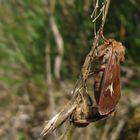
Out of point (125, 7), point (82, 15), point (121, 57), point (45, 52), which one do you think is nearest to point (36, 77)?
point (45, 52)

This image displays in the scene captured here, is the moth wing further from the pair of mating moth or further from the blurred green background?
the blurred green background

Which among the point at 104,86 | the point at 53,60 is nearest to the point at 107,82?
the point at 104,86

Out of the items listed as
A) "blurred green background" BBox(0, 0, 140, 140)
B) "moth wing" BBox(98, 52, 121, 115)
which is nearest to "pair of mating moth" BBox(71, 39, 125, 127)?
"moth wing" BBox(98, 52, 121, 115)

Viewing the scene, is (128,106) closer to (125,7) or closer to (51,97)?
(51,97)

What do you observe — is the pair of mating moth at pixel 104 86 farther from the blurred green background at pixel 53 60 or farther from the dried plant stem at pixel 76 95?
the blurred green background at pixel 53 60

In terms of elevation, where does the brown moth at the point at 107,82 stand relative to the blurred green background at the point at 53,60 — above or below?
above

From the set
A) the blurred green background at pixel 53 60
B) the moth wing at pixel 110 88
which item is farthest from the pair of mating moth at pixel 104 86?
the blurred green background at pixel 53 60

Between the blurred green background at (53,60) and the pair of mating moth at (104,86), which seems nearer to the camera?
the pair of mating moth at (104,86)
